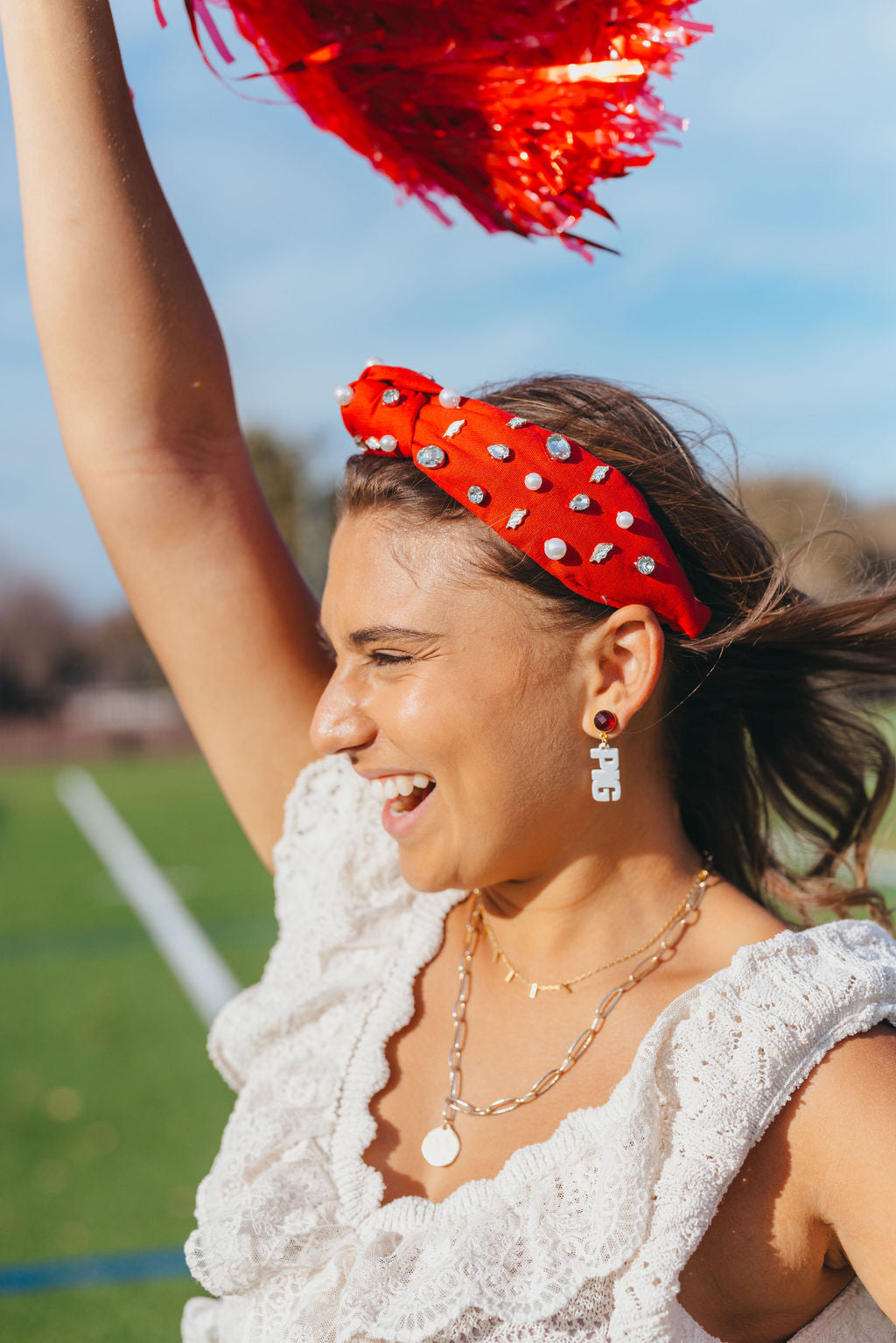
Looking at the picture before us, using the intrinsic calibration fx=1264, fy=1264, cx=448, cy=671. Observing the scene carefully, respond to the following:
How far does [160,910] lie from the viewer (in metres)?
10.3

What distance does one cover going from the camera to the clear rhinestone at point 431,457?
1628 millimetres

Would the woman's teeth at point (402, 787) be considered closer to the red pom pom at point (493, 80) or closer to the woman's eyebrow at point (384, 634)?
the woman's eyebrow at point (384, 634)

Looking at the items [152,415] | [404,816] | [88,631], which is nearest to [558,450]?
[404,816]

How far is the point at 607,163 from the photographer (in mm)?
1793

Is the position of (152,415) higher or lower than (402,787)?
higher

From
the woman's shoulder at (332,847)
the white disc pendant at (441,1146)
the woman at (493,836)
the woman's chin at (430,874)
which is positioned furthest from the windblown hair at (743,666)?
the white disc pendant at (441,1146)

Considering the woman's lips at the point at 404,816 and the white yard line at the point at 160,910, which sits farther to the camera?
the white yard line at the point at 160,910

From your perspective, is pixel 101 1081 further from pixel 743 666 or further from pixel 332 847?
pixel 743 666

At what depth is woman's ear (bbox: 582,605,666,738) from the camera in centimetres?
165

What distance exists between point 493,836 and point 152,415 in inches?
31.2

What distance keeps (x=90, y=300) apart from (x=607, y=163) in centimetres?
76

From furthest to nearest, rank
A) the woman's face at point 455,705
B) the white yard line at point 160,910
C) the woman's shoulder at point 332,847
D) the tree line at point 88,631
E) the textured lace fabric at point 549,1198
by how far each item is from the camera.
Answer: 1. the tree line at point 88,631
2. the white yard line at point 160,910
3. the woman's shoulder at point 332,847
4. the woman's face at point 455,705
5. the textured lace fabric at point 549,1198

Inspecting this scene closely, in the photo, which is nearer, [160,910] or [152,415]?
[152,415]

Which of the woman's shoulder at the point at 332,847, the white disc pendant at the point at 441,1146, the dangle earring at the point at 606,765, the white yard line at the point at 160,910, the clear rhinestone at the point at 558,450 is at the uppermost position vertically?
the clear rhinestone at the point at 558,450
